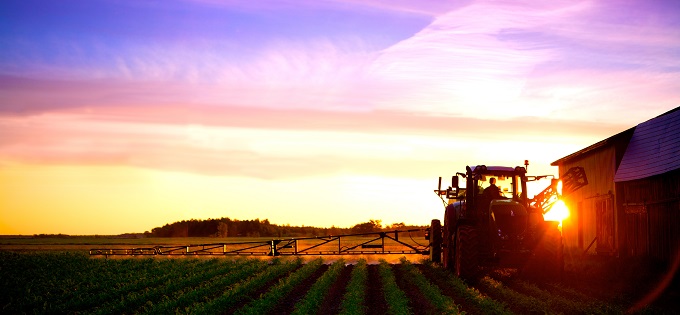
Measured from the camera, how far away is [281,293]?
2059 cm

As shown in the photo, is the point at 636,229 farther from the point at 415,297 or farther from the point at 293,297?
the point at 293,297

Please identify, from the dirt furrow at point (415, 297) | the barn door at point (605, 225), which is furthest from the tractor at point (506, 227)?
the barn door at point (605, 225)

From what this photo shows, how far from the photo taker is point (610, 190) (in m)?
29.5

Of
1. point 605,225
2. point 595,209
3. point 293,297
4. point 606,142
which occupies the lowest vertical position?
point 293,297

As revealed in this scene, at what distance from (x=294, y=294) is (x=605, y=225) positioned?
1509 cm

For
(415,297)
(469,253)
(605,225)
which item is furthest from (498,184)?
(605,225)

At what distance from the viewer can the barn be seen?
24922 millimetres

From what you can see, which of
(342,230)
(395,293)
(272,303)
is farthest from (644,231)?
(342,230)

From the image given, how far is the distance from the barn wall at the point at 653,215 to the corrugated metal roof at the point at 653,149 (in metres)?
0.32

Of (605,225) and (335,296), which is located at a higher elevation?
(605,225)

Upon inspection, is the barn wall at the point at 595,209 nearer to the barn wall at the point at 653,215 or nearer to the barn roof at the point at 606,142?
the barn roof at the point at 606,142

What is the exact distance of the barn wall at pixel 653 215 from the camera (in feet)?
79.9

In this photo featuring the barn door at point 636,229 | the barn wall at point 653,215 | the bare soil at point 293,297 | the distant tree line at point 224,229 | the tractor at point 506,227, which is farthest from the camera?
the distant tree line at point 224,229

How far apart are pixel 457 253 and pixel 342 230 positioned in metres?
58.7
